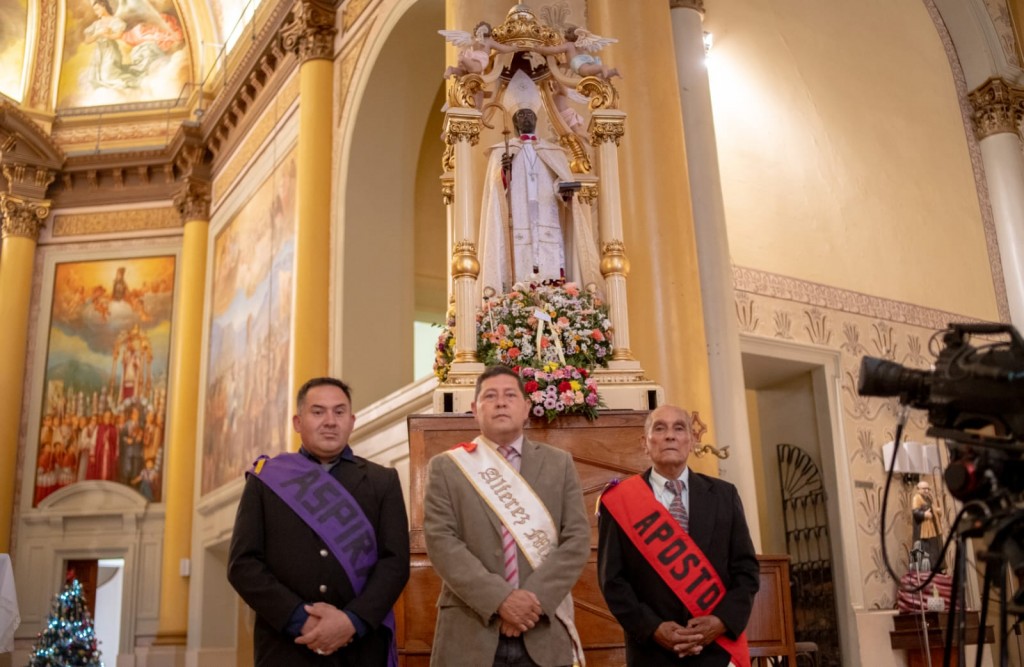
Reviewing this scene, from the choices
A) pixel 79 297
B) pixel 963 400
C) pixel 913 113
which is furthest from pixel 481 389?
pixel 79 297

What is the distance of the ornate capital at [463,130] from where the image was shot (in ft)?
19.1

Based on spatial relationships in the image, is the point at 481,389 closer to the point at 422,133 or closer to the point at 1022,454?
the point at 1022,454

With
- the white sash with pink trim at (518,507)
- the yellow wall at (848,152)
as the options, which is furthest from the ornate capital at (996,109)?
the white sash with pink trim at (518,507)

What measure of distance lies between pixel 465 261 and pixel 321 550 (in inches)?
113

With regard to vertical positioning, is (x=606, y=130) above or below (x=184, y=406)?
below

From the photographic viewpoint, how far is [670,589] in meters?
3.18

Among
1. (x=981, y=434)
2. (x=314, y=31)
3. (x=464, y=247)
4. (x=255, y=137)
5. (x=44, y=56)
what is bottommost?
(x=981, y=434)

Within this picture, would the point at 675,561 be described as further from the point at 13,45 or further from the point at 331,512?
the point at 13,45

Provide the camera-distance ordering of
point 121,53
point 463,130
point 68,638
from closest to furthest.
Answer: point 463,130 → point 68,638 → point 121,53

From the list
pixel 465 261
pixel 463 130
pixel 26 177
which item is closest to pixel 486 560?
pixel 465 261

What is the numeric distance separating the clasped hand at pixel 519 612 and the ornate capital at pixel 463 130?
3517 millimetres

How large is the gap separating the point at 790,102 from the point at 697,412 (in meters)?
4.49

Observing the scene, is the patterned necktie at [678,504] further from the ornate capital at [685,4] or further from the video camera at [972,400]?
the ornate capital at [685,4]

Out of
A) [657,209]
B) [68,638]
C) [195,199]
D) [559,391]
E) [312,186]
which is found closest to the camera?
[559,391]
